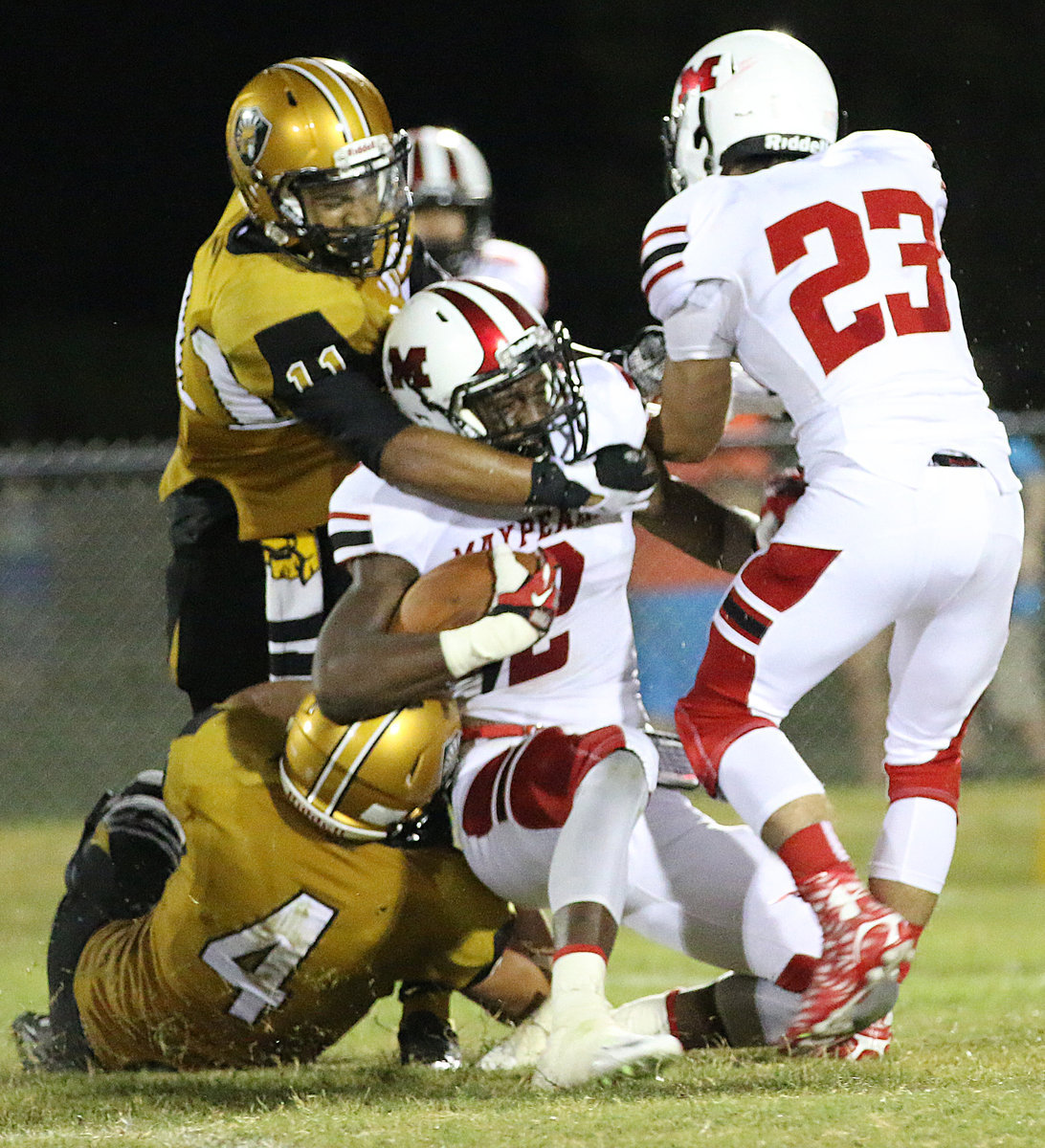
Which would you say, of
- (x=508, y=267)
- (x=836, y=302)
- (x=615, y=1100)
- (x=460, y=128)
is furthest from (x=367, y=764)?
(x=460, y=128)

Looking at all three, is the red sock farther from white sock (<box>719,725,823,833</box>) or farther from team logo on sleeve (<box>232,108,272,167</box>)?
team logo on sleeve (<box>232,108,272,167</box>)

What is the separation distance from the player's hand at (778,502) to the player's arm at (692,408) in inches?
6.6

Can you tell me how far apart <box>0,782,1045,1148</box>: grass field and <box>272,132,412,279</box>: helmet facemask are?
1795 millimetres

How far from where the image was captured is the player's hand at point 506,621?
11.5 ft

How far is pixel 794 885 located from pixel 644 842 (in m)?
0.34

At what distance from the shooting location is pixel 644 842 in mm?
3891

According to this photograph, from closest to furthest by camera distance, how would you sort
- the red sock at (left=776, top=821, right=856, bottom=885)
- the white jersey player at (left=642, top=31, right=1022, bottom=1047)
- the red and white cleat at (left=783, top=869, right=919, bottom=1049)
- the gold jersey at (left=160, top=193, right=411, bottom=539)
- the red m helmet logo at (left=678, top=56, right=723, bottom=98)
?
the red and white cleat at (left=783, top=869, right=919, bottom=1049)
the red sock at (left=776, top=821, right=856, bottom=885)
the white jersey player at (left=642, top=31, right=1022, bottom=1047)
the red m helmet logo at (left=678, top=56, right=723, bottom=98)
the gold jersey at (left=160, top=193, right=411, bottom=539)

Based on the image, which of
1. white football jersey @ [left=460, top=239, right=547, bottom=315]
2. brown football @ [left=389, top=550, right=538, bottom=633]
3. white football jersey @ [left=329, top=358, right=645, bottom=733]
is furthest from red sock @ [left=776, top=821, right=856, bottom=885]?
white football jersey @ [left=460, top=239, right=547, bottom=315]

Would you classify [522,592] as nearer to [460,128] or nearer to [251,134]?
[251,134]

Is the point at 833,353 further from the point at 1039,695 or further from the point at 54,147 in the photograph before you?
the point at 54,147

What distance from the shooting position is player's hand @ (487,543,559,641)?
3.56 metres

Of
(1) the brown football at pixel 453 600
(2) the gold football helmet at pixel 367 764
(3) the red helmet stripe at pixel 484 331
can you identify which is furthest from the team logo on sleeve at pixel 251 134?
(2) the gold football helmet at pixel 367 764

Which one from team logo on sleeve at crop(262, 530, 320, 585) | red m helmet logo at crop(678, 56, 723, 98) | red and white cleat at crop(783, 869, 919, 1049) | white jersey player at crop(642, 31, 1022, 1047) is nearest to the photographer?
red and white cleat at crop(783, 869, 919, 1049)

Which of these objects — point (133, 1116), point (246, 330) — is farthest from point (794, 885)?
point (246, 330)
